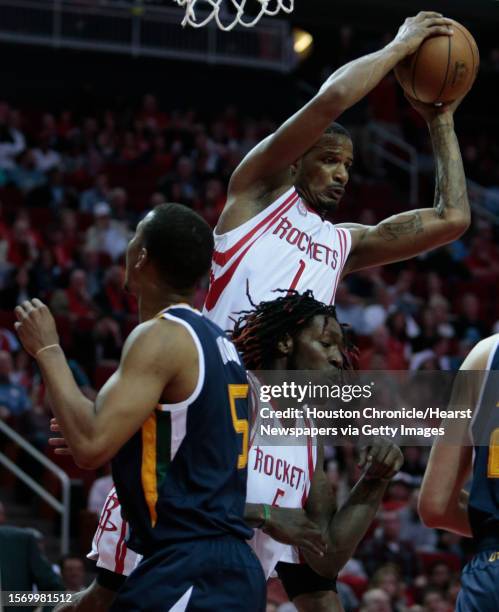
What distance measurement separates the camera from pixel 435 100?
15.6 ft

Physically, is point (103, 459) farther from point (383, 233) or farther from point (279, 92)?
point (279, 92)

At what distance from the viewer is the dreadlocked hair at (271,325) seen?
A: 414 centimetres

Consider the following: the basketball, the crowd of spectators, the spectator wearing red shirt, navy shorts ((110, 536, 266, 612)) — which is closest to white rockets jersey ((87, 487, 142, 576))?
navy shorts ((110, 536, 266, 612))

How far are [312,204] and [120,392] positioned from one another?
5.67 ft

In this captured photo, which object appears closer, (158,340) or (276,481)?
(158,340)

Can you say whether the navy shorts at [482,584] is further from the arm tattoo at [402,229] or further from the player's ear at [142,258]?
the arm tattoo at [402,229]

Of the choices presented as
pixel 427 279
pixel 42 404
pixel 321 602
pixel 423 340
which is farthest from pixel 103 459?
pixel 427 279

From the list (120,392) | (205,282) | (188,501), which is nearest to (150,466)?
(188,501)

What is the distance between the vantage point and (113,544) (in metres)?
4.21

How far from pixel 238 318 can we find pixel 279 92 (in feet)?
46.6

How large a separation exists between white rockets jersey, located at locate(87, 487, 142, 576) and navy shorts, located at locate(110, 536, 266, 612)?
2.77ft

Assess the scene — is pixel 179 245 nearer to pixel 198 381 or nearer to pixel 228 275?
pixel 198 381

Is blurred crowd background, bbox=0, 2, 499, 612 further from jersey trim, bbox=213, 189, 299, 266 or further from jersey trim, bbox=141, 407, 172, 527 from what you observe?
jersey trim, bbox=141, 407, 172, 527

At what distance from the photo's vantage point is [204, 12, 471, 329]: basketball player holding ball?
4.38m
